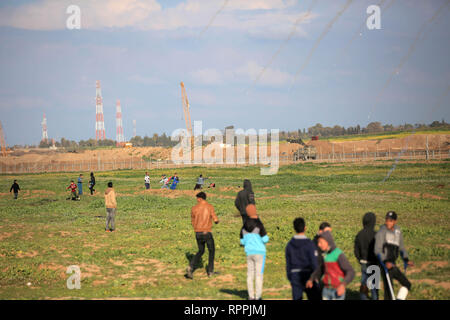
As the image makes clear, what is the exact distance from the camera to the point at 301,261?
7.82m

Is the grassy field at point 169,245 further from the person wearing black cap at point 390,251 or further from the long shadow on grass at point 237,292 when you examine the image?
the person wearing black cap at point 390,251

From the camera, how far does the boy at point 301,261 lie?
25.4ft

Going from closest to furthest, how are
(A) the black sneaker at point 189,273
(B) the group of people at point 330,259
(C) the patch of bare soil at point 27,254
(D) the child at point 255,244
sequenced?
(B) the group of people at point 330,259
(D) the child at point 255,244
(A) the black sneaker at point 189,273
(C) the patch of bare soil at point 27,254

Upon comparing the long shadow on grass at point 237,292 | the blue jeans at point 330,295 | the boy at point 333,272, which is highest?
the boy at point 333,272

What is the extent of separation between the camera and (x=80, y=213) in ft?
92.1

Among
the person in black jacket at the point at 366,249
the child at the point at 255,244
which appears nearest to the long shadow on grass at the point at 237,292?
the child at the point at 255,244

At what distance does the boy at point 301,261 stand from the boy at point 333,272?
0.19 metres

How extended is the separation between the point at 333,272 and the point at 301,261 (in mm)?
555

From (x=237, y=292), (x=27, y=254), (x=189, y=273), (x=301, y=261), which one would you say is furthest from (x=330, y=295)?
(x=27, y=254)

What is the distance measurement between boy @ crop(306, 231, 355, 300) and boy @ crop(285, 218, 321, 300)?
0.62 feet

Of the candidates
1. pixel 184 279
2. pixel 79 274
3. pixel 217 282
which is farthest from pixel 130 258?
pixel 217 282

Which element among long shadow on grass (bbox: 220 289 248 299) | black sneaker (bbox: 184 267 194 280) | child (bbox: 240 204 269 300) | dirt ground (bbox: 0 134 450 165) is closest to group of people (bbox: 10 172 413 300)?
child (bbox: 240 204 269 300)
